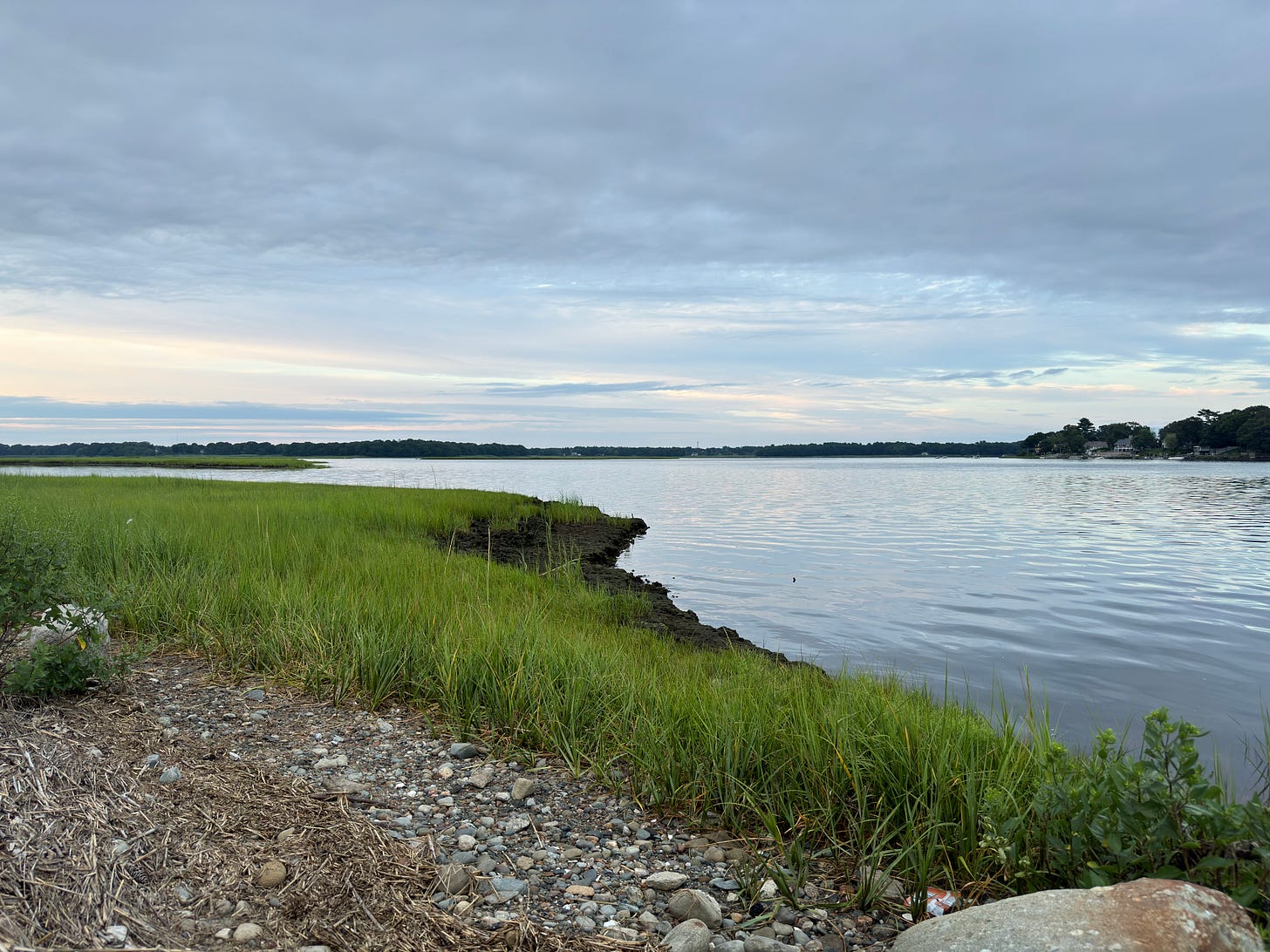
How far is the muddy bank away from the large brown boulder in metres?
7.08

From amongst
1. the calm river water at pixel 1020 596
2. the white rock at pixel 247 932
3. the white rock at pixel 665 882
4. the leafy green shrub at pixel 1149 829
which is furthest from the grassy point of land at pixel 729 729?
the calm river water at pixel 1020 596

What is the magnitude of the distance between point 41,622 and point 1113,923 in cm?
641

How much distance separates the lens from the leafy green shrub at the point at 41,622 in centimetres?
502

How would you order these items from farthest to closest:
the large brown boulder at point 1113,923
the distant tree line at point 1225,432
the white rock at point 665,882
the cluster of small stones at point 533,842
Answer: the distant tree line at point 1225,432 → the white rock at point 665,882 → the cluster of small stones at point 533,842 → the large brown boulder at point 1113,923

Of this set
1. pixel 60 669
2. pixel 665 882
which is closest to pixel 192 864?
pixel 665 882

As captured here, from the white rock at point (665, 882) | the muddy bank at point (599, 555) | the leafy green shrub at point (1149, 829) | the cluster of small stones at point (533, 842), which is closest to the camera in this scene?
the leafy green shrub at point (1149, 829)

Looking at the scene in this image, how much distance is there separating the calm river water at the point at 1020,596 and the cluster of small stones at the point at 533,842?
423 centimetres

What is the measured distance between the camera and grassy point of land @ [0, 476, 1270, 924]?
10.3ft

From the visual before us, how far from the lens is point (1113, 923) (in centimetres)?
259

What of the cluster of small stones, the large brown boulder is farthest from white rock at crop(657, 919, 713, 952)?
the large brown boulder

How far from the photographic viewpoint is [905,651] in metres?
11.9

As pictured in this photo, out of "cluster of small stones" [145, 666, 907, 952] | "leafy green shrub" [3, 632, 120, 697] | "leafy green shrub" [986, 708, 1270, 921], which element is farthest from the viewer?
"leafy green shrub" [3, 632, 120, 697]

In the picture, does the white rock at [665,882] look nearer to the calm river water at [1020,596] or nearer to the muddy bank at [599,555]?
the calm river water at [1020,596]

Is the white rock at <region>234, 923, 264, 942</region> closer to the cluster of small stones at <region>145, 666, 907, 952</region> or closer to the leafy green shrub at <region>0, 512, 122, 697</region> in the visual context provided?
the cluster of small stones at <region>145, 666, 907, 952</region>
